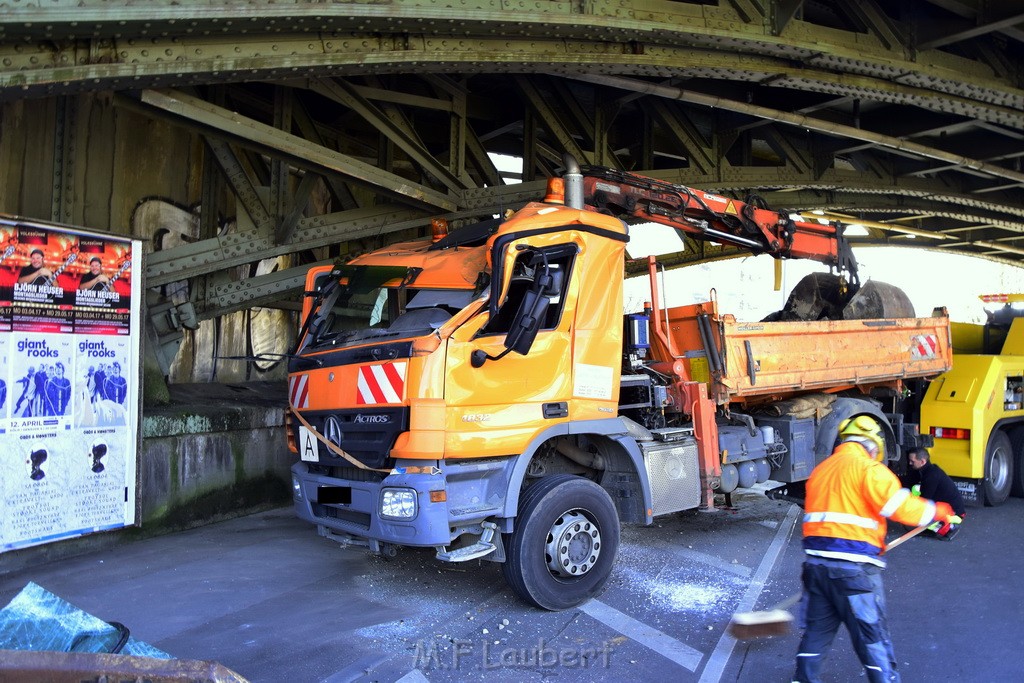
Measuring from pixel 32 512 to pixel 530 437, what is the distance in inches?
165

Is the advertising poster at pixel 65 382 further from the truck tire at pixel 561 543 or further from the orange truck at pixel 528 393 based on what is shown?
the truck tire at pixel 561 543

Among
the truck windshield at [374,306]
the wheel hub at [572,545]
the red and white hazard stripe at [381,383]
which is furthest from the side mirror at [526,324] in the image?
the wheel hub at [572,545]

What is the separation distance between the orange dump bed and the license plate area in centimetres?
303

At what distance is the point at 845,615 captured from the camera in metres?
3.62

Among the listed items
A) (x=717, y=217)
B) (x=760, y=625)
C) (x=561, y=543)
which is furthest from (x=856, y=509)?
(x=717, y=217)

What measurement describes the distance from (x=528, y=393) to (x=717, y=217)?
3673 millimetres

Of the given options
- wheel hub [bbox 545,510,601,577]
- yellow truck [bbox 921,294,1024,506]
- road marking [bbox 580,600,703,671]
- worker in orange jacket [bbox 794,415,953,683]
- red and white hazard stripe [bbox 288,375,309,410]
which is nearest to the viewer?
worker in orange jacket [bbox 794,415,953,683]

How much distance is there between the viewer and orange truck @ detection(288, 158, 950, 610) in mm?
4926

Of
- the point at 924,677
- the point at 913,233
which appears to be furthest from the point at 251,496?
the point at 913,233

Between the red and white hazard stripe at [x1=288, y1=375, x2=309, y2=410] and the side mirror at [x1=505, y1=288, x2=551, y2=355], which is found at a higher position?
the side mirror at [x1=505, y1=288, x2=551, y2=355]

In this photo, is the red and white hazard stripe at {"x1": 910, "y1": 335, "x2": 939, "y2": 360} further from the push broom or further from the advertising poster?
the advertising poster

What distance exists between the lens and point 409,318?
5.40 metres

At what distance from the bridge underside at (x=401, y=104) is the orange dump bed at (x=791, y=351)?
2.75 m

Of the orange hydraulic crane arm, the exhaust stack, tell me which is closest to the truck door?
the exhaust stack
